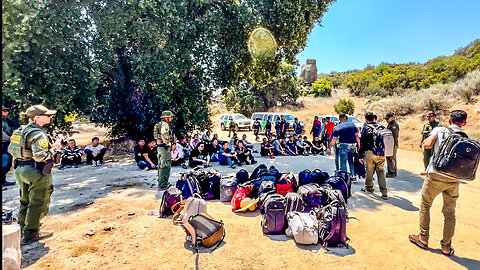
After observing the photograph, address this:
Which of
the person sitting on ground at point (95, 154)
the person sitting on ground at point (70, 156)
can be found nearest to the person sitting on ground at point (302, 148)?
the person sitting on ground at point (95, 154)

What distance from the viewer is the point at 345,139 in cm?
697

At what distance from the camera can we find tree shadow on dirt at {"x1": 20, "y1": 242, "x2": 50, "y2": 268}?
372 cm

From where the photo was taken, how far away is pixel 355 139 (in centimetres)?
691

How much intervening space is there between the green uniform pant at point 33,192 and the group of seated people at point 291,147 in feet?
27.6

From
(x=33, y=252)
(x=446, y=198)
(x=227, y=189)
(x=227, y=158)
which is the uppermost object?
(x=446, y=198)

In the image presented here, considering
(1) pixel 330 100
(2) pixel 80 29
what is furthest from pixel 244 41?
(1) pixel 330 100

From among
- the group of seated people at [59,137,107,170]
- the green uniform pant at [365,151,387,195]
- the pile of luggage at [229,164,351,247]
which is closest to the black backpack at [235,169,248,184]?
the pile of luggage at [229,164,351,247]

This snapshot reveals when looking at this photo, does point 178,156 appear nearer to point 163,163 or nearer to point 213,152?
point 213,152

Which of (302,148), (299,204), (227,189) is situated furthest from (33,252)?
(302,148)

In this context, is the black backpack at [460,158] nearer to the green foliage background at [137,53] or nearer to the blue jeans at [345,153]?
the blue jeans at [345,153]

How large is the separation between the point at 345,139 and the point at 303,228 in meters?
3.51

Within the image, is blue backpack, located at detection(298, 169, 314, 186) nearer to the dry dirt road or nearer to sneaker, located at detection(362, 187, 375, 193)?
the dry dirt road

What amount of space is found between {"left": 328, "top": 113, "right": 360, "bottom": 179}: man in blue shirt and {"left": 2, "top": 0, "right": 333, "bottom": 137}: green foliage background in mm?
6715

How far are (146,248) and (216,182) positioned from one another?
2340mm
